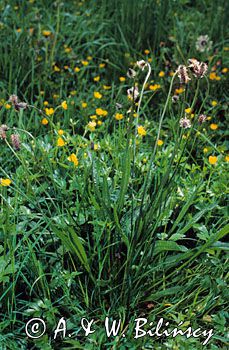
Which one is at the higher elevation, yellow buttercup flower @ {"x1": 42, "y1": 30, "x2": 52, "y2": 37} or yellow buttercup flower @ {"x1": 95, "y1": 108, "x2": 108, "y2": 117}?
yellow buttercup flower @ {"x1": 42, "y1": 30, "x2": 52, "y2": 37}

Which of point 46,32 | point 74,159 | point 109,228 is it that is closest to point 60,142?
point 74,159

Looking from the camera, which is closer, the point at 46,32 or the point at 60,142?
the point at 60,142

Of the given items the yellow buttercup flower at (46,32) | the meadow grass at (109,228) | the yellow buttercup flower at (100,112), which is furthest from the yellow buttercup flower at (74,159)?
the yellow buttercup flower at (46,32)

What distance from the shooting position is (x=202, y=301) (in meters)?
1.88

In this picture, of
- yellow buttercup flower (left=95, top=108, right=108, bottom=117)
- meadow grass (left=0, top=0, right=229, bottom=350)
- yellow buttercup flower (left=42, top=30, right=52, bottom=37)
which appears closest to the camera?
meadow grass (left=0, top=0, right=229, bottom=350)

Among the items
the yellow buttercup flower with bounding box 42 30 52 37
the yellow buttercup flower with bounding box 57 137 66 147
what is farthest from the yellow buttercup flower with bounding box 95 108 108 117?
the yellow buttercup flower with bounding box 42 30 52 37

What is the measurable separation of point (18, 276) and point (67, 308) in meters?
0.21

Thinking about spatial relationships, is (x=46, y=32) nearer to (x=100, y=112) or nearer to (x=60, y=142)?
(x=100, y=112)

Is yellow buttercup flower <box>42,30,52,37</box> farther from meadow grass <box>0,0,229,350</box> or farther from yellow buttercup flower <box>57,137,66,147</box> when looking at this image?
yellow buttercup flower <box>57,137,66,147</box>

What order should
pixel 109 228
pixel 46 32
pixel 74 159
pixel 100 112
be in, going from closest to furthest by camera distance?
pixel 109 228 → pixel 74 159 → pixel 100 112 → pixel 46 32

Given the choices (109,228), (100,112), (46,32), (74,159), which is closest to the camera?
(109,228)

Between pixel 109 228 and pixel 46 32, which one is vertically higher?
pixel 46 32

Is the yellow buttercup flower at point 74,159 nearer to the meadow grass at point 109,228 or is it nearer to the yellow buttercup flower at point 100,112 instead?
the meadow grass at point 109,228

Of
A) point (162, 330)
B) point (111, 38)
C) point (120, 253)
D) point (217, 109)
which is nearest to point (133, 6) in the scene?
point (111, 38)
